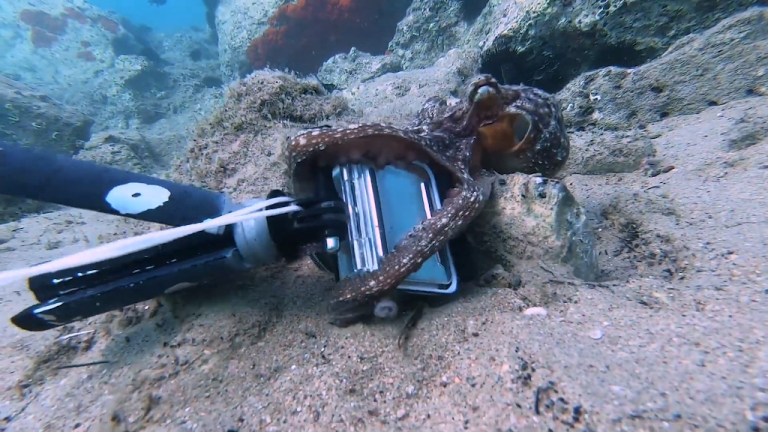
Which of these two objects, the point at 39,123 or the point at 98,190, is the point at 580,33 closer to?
the point at 98,190

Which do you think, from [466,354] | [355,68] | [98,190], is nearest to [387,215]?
[466,354]

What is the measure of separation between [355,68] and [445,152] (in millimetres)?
8037

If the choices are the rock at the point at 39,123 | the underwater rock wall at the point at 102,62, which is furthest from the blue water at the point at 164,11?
the rock at the point at 39,123

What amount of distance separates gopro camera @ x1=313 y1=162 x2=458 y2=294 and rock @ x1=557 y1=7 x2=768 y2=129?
332 cm

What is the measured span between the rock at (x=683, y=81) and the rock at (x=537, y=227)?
109 inches

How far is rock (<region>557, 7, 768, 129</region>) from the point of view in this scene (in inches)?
152

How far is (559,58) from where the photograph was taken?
5.46m

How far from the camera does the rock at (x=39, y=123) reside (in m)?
8.12

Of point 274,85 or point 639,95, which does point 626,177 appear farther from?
point 274,85

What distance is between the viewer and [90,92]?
49.5 ft

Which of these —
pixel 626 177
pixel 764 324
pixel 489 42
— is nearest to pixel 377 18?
pixel 489 42

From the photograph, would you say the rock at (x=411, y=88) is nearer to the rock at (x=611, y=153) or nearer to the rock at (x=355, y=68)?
the rock at (x=611, y=153)

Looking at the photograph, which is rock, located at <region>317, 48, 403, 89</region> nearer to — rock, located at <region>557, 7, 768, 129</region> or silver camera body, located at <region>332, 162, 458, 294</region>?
rock, located at <region>557, 7, 768, 129</region>

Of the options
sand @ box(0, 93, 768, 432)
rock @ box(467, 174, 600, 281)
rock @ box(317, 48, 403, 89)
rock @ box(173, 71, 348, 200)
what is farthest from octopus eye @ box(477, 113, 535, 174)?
rock @ box(317, 48, 403, 89)
